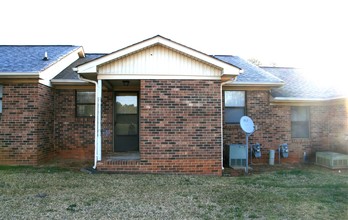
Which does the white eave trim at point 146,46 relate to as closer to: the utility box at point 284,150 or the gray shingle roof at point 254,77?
the gray shingle roof at point 254,77

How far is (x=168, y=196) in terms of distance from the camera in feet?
18.9

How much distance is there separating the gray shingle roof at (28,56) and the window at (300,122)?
922 cm

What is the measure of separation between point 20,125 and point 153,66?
487 cm

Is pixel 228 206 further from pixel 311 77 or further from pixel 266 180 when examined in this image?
pixel 311 77

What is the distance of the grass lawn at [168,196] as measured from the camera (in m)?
4.77

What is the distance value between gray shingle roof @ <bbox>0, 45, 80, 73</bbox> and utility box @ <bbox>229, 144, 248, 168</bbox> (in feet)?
22.4

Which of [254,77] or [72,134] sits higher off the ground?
[254,77]

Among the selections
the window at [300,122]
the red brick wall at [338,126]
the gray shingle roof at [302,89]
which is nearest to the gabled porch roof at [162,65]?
the gray shingle roof at [302,89]

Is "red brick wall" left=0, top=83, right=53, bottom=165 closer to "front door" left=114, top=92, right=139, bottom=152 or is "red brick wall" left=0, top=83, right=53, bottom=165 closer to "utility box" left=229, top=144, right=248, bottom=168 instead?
"front door" left=114, top=92, right=139, bottom=152

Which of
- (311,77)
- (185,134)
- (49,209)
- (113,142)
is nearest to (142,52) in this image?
(185,134)

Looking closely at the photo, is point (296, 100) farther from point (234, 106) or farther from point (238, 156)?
point (238, 156)

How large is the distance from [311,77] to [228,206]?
10.4m

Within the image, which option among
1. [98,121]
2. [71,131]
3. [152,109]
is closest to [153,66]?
[152,109]

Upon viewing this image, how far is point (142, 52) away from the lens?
313 inches
